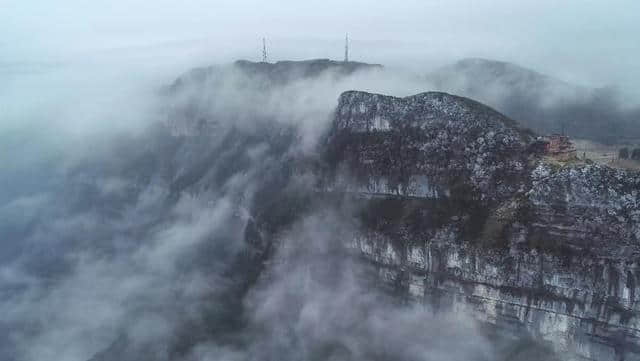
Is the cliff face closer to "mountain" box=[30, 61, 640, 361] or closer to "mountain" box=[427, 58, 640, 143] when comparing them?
"mountain" box=[30, 61, 640, 361]

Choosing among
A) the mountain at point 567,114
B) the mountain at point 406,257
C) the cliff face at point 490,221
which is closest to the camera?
the cliff face at point 490,221

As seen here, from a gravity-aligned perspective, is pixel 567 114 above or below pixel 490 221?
above

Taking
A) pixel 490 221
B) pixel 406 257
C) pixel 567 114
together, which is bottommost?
pixel 406 257

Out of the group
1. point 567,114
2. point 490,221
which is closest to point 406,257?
point 490,221

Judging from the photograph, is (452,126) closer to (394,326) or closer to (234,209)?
(394,326)

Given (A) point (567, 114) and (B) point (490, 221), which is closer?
(B) point (490, 221)

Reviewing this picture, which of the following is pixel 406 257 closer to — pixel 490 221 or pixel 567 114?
pixel 490 221

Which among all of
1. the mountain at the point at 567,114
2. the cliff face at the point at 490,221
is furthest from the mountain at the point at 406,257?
the mountain at the point at 567,114

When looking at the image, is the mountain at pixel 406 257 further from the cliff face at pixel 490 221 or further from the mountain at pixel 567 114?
the mountain at pixel 567 114
